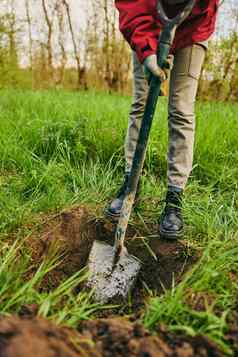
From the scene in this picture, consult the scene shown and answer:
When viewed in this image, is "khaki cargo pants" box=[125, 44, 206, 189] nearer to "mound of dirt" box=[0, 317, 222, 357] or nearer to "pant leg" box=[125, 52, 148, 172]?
"pant leg" box=[125, 52, 148, 172]

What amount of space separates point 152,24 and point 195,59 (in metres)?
0.32

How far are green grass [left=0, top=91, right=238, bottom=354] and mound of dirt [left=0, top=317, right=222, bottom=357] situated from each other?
0.07m

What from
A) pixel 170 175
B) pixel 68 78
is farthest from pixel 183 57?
pixel 68 78

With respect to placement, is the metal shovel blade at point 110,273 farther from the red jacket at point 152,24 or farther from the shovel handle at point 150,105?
the red jacket at point 152,24

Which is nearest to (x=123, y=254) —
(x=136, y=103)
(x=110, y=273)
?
(x=110, y=273)

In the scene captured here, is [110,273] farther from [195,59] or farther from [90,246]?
[195,59]

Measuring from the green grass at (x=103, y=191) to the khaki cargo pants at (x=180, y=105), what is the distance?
11.8 inches

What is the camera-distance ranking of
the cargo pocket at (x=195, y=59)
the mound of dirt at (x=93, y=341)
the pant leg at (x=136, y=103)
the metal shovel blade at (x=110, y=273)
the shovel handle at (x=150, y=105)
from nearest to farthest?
1. the mound of dirt at (x=93, y=341)
2. the shovel handle at (x=150, y=105)
3. the metal shovel blade at (x=110, y=273)
4. the cargo pocket at (x=195, y=59)
5. the pant leg at (x=136, y=103)

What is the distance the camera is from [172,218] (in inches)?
76.9

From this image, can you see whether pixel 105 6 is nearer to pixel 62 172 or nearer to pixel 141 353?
pixel 62 172

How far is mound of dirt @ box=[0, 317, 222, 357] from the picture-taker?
0.80 meters

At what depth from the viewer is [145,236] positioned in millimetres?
1977

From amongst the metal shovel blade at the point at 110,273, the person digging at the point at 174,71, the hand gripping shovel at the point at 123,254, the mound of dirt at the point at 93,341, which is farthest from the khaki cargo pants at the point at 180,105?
the mound of dirt at the point at 93,341

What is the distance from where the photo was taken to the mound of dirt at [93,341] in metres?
0.80
